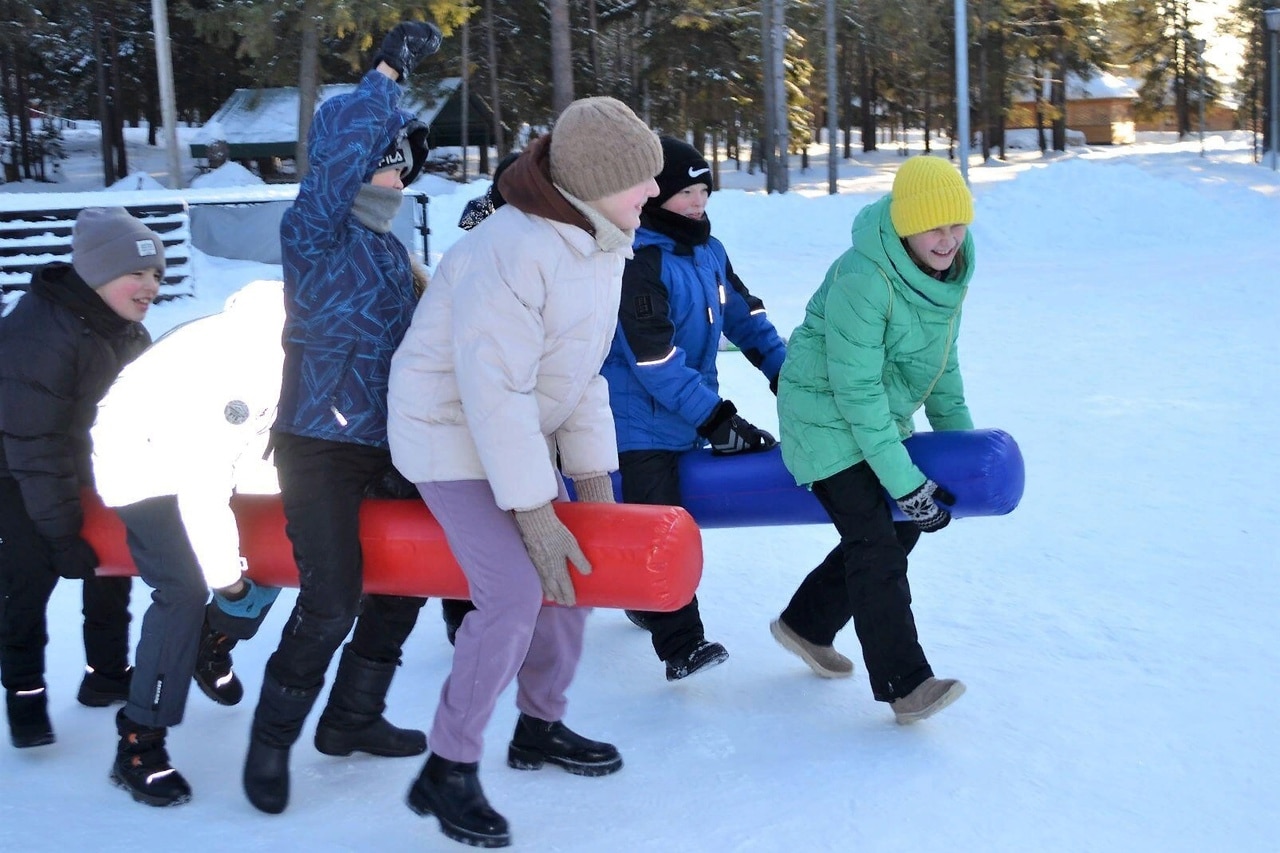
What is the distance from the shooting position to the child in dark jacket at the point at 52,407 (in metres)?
3.22

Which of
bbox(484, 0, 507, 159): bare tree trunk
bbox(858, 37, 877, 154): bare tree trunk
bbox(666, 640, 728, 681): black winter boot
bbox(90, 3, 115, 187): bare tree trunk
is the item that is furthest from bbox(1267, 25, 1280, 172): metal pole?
bbox(666, 640, 728, 681): black winter boot

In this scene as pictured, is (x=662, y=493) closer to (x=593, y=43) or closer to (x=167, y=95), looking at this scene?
(x=167, y=95)

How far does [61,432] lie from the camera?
10.6 feet

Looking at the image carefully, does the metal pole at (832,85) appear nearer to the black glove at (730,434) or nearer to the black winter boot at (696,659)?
the black glove at (730,434)

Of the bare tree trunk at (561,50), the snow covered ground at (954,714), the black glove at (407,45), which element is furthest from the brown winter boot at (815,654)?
the bare tree trunk at (561,50)

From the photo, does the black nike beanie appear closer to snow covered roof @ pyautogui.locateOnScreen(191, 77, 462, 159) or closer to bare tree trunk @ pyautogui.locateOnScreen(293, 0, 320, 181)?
bare tree trunk @ pyautogui.locateOnScreen(293, 0, 320, 181)

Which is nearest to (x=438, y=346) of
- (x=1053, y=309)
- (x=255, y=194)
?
(x=1053, y=309)

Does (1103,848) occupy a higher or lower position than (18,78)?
lower

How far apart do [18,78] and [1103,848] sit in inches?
1569

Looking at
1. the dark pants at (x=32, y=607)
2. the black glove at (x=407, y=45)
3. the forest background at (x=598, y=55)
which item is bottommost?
the dark pants at (x=32, y=607)

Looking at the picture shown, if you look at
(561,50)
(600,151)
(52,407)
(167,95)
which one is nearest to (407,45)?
(600,151)

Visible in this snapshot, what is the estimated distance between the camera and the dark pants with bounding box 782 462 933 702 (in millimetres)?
3463

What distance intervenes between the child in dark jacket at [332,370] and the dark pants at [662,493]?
954mm

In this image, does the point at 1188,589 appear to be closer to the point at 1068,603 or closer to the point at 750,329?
the point at 1068,603
